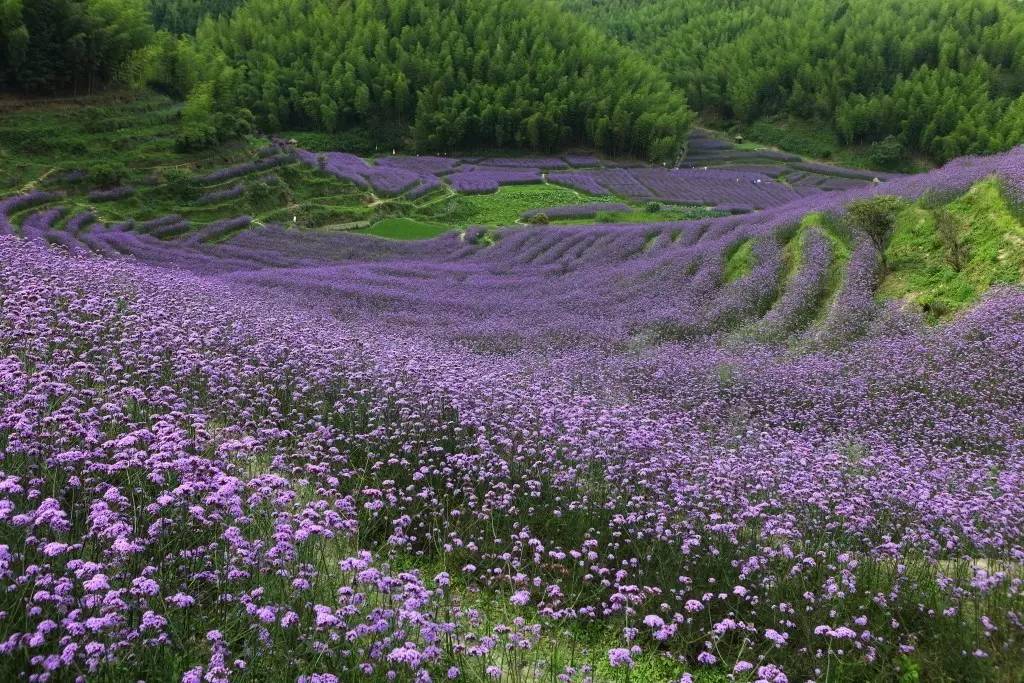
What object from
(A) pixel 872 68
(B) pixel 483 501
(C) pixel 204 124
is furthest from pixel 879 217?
(A) pixel 872 68

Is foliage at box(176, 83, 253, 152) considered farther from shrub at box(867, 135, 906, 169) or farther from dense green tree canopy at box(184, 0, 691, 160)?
shrub at box(867, 135, 906, 169)

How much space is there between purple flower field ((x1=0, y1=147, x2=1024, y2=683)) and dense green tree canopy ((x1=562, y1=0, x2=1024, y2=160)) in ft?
253

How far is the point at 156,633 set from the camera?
4488 millimetres

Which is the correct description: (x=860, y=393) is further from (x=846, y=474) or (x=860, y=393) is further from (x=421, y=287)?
(x=421, y=287)

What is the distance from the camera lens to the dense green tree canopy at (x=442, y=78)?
79.3 meters

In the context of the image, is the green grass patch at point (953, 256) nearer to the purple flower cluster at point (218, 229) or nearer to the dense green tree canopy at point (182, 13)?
the purple flower cluster at point (218, 229)

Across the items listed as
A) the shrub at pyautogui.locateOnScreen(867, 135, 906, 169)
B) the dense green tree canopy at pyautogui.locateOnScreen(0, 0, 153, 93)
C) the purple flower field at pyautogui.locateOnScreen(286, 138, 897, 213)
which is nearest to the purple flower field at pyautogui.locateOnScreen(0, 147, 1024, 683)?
the dense green tree canopy at pyautogui.locateOnScreen(0, 0, 153, 93)

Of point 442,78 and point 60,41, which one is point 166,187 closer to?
point 60,41

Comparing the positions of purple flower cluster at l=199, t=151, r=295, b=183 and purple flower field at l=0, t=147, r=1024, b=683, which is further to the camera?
purple flower cluster at l=199, t=151, r=295, b=183

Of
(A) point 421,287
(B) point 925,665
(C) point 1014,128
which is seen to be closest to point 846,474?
(B) point 925,665

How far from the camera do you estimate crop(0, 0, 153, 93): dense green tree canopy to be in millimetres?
47594

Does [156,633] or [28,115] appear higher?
[28,115]

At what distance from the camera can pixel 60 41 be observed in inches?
1999

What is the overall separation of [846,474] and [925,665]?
394cm
